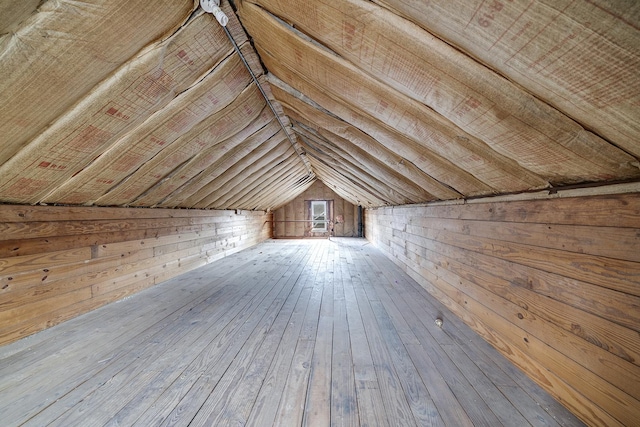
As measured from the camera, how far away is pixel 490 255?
2.04 metres

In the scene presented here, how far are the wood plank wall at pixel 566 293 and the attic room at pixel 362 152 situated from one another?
0.04 ft

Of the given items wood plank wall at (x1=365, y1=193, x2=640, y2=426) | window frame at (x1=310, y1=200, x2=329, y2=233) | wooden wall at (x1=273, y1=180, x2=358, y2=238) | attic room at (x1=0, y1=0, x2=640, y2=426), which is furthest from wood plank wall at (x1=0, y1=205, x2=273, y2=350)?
window frame at (x1=310, y1=200, x2=329, y2=233)

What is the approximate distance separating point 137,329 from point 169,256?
1.86m

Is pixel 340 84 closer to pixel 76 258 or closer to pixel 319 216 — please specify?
pixel 76 258

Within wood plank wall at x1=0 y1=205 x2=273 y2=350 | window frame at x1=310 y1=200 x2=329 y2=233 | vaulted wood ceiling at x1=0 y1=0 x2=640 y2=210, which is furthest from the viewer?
window frame at x1=310 y1=200 x2=329 y2=233

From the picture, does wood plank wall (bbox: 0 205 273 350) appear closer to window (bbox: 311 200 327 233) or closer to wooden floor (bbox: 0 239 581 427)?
wooden floor (bbox: 0 239 581 427)

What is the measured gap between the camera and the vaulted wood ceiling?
82 centimetres

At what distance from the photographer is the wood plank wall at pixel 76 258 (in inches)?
80.7

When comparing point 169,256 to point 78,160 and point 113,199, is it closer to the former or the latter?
point 113,199

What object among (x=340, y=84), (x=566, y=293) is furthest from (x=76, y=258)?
(x=566, y=293)

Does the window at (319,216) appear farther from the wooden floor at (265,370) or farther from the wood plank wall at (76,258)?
the wooden floor at (265,370)

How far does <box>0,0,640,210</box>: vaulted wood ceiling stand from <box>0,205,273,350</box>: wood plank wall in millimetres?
236

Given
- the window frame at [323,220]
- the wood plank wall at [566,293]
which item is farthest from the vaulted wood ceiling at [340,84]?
the window frame at [323,220]

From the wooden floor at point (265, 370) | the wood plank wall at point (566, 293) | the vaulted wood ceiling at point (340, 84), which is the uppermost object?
the vaulted wood ceiling at point (340, 84)
